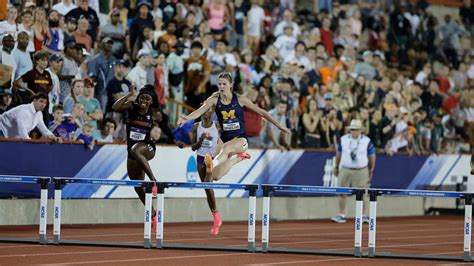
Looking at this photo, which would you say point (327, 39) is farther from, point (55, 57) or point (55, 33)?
point (55, 57)

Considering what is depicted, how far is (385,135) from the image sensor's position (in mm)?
28453

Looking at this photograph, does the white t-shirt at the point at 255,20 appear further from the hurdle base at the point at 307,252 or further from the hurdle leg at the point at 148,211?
the hurdle leg at the point at 148,211

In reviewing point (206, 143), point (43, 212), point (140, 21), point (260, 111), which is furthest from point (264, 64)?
point (43, 212)

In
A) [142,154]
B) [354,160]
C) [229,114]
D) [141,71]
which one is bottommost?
[142,154]

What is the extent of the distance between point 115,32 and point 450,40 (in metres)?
15.6

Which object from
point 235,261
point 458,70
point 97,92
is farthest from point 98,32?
point 458,70

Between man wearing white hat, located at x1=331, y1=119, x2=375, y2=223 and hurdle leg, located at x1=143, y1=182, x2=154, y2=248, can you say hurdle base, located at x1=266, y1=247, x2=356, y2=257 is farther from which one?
man wearing white hat, located at x1=331, y1=119, x2=375, y2=223

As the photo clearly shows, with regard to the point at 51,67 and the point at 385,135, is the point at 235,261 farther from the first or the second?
the point at 385,135

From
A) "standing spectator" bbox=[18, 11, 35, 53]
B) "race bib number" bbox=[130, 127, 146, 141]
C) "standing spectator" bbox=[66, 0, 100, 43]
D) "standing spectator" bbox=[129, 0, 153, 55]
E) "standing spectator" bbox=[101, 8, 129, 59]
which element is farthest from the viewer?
"standing spectator" bbox=[129, 0, 153, 55]

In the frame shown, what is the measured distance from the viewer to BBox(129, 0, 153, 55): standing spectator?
2428 centimetres

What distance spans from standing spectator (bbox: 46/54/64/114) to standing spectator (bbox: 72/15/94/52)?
170 cm

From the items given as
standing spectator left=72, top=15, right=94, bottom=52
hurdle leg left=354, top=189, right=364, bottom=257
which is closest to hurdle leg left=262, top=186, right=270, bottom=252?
hurdle leg left=354, top=189, right=364, bottom=257

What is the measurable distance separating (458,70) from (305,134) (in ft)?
34.4

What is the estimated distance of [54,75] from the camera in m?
21.2
